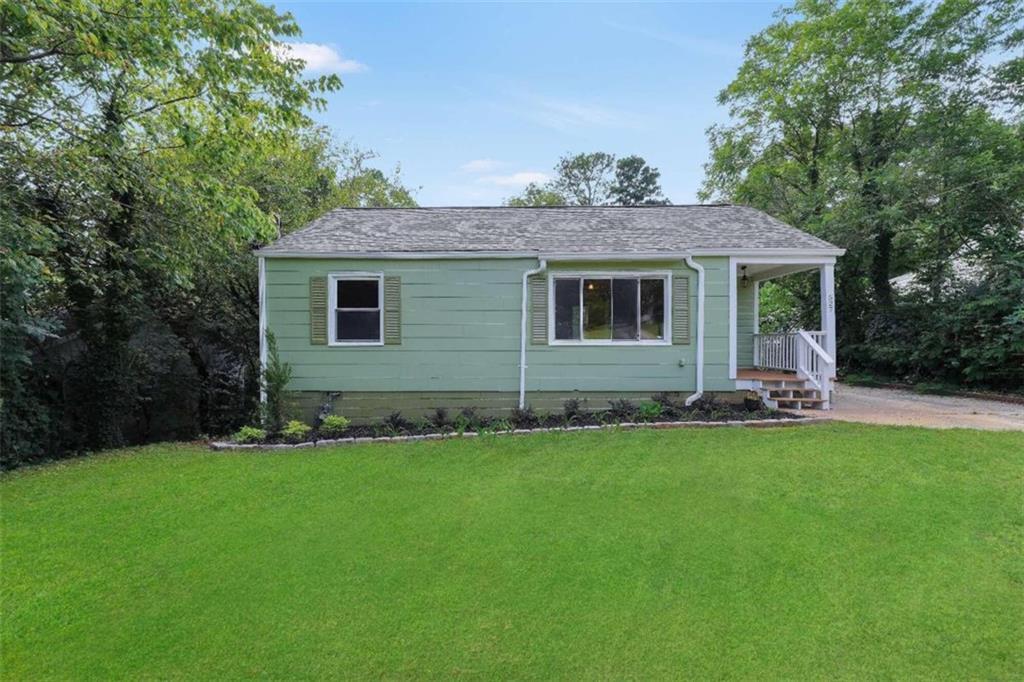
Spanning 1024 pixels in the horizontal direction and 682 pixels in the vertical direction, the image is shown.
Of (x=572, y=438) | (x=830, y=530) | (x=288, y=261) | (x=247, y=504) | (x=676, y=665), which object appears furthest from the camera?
(x=288, y=261)

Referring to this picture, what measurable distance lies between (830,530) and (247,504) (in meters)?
5.28

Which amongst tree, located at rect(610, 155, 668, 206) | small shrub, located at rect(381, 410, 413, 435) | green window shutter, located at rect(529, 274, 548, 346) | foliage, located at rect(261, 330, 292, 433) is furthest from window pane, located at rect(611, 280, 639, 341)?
tree, located at rect(610, 155, 668, 206)

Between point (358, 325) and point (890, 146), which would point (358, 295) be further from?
point (890, 146)

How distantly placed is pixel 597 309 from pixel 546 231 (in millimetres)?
2014

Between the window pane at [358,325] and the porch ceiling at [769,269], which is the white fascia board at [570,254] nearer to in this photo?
the porch ceiling at [769,269]

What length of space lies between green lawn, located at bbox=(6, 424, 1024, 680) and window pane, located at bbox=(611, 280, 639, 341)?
10.2 feet

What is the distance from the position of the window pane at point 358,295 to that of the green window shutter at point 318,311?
1.04 ft

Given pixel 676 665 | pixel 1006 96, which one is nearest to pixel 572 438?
pixel 676 665

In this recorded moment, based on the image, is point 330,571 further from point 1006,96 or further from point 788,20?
point 788,20

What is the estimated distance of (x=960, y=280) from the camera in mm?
12602

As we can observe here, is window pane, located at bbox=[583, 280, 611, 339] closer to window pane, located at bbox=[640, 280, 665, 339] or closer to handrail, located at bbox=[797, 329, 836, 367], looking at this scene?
window pane, located at bbox=[640, 280, 665, 339]

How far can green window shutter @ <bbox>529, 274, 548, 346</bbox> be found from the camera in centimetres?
888

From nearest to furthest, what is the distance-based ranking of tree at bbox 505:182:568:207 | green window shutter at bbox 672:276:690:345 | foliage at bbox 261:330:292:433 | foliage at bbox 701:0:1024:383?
foliage at bbox 261:330:292:433 < green window shutter at bbox 672:276:690:345 < foliage at bbox 701:0:1024:383 < tree at bbox 505:182:568:207

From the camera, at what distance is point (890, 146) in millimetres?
14484
